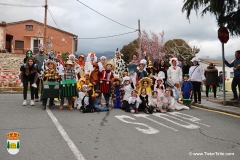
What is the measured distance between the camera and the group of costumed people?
378 inches

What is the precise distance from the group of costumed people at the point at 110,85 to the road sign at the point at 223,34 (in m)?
2.01

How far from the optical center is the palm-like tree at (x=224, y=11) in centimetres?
962

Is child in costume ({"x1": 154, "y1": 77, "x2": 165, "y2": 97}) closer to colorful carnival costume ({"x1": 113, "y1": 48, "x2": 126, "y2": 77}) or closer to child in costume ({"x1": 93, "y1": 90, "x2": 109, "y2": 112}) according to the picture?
child in costume ({"x1": 93, "y1": 90, "x2": 109, "y2": 112})

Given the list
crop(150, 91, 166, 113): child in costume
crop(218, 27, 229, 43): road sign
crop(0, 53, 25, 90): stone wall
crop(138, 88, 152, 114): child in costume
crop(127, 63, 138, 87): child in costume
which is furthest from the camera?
crop(0, 53, 25, 90): stone wall

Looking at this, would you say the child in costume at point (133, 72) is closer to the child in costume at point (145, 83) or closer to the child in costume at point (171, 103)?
the child in costume at point (145, 83)

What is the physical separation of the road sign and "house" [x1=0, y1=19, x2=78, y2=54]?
127ft

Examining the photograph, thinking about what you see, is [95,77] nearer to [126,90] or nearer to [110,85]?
[110,85]

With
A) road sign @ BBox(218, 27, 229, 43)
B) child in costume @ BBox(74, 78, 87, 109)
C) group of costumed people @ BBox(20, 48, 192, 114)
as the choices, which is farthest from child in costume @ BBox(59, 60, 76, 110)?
road sign @ BBox(218, 27, 229, 43)

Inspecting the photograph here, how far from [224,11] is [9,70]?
21610 millimetres

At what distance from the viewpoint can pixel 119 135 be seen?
6.45 meters

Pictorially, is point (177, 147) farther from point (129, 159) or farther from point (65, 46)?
point (65, 46)

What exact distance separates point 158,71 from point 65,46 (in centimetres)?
3973

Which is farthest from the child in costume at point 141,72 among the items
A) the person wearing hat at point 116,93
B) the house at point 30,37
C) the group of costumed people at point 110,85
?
the house at point 30,37

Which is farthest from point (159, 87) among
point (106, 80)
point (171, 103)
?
point (106, 80)
